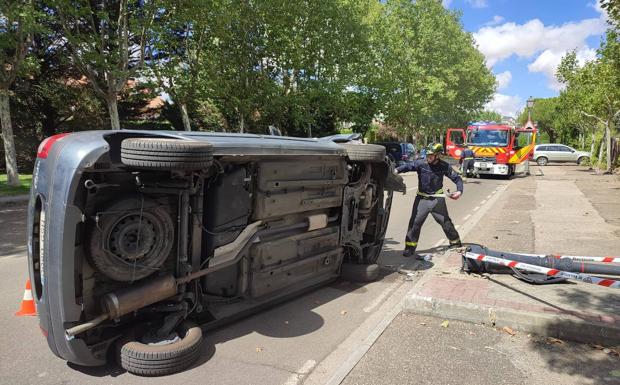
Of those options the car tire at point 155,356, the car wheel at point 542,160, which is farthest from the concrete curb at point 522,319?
the car wheel at point 542,160

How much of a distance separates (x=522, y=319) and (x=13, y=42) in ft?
46.6

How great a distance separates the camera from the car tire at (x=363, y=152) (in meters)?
4.91

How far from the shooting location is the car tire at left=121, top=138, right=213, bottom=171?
2.97 meters

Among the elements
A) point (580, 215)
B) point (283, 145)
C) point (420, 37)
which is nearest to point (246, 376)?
point (283, 145)

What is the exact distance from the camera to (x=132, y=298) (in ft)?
10.5

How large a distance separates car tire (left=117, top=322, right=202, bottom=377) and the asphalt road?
63 millimetres

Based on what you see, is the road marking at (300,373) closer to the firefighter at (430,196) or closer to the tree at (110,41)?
the firefighter at (430,196)

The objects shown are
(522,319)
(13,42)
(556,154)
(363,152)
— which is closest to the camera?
(522,319)

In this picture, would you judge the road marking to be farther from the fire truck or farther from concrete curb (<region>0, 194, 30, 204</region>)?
the fire truck

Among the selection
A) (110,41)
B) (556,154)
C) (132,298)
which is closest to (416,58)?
(556,154)

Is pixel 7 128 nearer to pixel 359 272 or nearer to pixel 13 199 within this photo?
pixel 13 199

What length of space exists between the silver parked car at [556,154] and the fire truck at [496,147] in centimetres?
1594

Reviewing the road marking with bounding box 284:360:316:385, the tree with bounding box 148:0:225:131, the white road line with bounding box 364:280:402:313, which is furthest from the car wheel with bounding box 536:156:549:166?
the road marking with bounding box 284:360:316:385

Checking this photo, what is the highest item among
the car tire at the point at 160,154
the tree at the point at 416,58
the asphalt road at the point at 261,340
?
the tree at the point at 416,58
